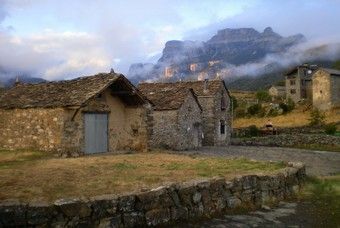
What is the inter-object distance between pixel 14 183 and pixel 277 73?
16160 centimetres

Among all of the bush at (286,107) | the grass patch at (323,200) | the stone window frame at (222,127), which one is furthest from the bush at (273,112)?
the grass patch at (323,200)

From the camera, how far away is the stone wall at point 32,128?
21.5 metres

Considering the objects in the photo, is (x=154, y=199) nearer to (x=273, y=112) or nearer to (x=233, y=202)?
(x=233, y=202)

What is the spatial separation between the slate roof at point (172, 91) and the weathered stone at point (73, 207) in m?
25.9

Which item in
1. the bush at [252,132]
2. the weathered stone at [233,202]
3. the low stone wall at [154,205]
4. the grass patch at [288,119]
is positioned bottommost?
the weathered stone at [233,202]

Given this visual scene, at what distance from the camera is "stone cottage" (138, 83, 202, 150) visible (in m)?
35.3

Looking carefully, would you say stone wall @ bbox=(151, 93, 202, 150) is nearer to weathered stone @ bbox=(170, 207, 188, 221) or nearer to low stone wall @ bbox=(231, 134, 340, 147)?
low stone wall @ bbox=(231, 134, 340, 147)

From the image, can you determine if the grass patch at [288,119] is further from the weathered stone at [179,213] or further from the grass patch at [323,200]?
the weathered stone at [179,213]

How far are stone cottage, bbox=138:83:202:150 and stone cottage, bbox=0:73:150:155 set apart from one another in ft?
26.8

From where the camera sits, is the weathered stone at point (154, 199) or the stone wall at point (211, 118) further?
the stone wall at point (211, 118)

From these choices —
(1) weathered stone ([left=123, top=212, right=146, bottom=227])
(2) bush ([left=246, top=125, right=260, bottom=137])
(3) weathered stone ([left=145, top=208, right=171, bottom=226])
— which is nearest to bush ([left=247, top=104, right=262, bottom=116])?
(2) bush ([left=246, top=125, right=260, bottom=137])

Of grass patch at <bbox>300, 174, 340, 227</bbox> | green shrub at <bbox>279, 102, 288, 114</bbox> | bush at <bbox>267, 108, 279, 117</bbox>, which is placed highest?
green shrub at <bbox>279, 102, 288, 114</bbox>

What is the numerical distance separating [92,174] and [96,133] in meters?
8.93

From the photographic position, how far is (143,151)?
25.4m
